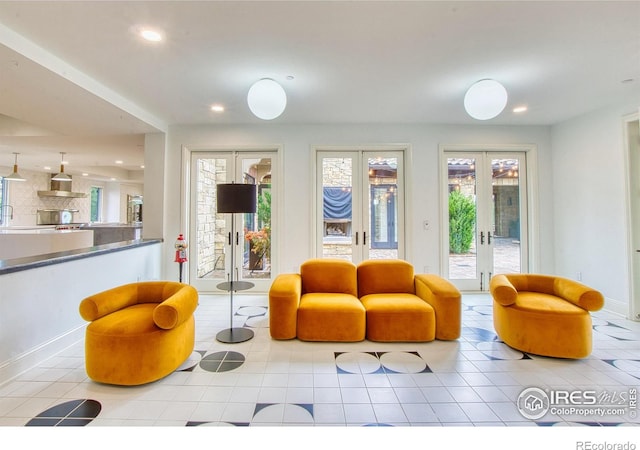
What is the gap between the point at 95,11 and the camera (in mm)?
1946

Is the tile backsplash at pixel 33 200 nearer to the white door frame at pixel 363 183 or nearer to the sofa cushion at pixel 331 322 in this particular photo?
the white door frame at pixel 363 183

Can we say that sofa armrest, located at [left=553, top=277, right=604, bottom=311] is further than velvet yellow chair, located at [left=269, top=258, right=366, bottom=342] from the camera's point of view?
No

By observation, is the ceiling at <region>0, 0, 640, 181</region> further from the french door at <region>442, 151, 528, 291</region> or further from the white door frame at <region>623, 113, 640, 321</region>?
the french door at <region>442, 151, 528, 291</region>

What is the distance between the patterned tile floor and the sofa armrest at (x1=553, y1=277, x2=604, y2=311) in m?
0.46

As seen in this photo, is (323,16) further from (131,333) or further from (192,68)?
(131,333)

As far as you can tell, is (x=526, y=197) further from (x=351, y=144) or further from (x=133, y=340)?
(x=133, y=340)

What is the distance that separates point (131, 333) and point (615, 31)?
4.20m

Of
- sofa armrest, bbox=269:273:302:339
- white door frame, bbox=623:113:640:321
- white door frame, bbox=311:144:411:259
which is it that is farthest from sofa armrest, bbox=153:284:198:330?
white door frame, bbox=623:113:640:321

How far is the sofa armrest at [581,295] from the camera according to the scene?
238 centimetres

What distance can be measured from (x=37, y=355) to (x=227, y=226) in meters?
2.54

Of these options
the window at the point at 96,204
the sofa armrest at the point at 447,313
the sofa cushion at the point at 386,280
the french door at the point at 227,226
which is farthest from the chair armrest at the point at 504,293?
the window at the point at 96,204

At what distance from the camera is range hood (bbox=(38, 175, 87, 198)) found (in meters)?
7.37

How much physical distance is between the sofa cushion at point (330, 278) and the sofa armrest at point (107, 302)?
1656 mm

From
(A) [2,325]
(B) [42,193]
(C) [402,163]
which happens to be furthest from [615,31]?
(B) [42,193]
